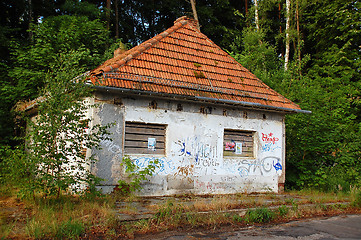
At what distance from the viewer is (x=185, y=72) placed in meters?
10.2

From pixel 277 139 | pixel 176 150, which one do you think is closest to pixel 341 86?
pixel 277 139

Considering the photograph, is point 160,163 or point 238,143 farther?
point 238,143

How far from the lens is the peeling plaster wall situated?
27.7ft

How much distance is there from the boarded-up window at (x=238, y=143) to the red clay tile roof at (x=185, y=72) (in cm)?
115

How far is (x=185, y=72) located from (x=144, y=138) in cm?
277

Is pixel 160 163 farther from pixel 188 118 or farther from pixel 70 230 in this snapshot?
pixel 70 230

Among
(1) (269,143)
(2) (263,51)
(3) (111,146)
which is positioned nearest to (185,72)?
(3) (111,146)

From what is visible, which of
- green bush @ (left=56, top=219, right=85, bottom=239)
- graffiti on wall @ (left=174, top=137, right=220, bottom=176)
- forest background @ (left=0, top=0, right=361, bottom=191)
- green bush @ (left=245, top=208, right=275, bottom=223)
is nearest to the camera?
green bush @ (left=56, top=219, right=85, bottom=239)

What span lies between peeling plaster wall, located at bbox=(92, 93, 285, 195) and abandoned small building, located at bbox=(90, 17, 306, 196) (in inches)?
1.1

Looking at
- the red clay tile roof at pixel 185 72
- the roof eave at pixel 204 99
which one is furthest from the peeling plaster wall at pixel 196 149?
the red clay tile roof at pixel 185 72

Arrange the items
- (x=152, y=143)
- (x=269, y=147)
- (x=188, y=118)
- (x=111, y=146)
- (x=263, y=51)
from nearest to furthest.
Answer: (x=111, y=146) → (x=152, y=143) → (x=188, y=118) → (x=269, y=147) → (x=263, y=51)

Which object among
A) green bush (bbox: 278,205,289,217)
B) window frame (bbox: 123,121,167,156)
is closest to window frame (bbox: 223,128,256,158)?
window frame (bbox: 123,121,167,156)

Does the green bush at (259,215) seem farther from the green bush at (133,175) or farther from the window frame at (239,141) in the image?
the window frame at (239,141)

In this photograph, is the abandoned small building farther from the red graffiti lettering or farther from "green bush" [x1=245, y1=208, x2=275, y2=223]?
"green bush" [x1=245, y1=208, x2=275, y2=223]
